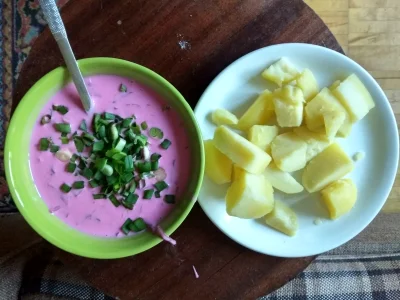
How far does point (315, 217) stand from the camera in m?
1.29

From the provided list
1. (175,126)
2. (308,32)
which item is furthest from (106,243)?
(308,32)

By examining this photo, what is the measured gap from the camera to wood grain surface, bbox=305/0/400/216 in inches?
67.2

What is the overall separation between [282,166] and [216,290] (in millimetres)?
371

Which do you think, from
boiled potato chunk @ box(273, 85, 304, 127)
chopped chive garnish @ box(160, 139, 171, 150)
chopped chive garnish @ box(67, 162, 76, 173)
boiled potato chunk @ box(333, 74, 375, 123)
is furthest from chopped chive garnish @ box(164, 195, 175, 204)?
boiled potato chunk @ box(333, 74, 375, 123)

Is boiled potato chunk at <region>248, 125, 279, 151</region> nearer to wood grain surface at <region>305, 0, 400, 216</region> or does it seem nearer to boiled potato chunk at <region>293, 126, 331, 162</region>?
boiled potato chunk at <region>293, 126, 331, 162</region>

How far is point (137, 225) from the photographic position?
1120mm

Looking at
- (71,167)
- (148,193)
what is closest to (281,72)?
(148,193)

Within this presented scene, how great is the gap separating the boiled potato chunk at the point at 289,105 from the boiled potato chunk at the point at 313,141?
0.04 m

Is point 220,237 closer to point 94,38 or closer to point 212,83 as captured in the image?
point 212,83

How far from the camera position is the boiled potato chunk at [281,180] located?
1236mm

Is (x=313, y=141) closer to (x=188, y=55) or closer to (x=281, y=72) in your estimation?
(x=281, y=72)

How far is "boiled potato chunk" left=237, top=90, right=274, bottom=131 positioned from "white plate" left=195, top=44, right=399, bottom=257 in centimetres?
4

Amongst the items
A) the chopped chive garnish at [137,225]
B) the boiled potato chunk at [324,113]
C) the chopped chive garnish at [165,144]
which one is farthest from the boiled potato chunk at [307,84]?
the chopped chive garnish at [137,225]

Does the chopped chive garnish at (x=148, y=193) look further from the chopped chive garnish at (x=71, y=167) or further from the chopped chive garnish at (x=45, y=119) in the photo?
the chopped chive garnish at (x=45, y=119)
